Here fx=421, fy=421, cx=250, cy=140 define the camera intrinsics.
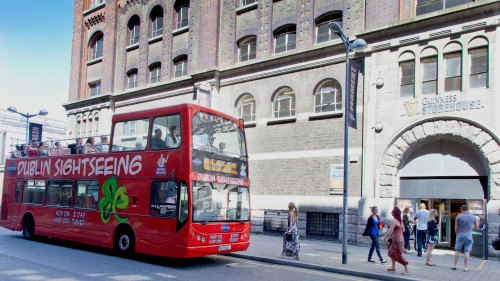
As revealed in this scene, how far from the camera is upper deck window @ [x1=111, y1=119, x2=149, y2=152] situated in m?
11.8

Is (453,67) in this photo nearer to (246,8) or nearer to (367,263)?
(367,263)

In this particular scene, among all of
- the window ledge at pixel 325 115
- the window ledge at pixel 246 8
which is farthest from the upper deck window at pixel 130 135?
the window ledge at pixel 246 8

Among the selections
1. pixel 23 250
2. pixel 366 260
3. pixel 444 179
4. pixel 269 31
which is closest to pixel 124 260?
pixel 23 250

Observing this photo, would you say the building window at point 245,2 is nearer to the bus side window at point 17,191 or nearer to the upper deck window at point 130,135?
the upper deck window at point 130,135

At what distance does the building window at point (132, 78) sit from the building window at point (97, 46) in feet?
14.4

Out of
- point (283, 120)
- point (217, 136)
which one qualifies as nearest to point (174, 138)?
point (217, 136)

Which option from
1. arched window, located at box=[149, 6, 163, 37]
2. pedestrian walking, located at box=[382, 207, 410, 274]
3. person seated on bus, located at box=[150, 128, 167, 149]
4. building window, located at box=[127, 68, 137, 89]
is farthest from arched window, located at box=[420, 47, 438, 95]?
building window, located at box=[127, 68, 137, 89]

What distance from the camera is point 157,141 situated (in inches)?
449

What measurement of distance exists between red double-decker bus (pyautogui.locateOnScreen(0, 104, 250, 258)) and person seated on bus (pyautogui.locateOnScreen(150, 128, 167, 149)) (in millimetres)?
27

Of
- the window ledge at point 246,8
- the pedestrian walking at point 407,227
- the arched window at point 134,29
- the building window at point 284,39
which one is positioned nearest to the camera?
the pedestrian walking at point 407,227

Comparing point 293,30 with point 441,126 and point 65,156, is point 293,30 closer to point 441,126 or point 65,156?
point 441,126

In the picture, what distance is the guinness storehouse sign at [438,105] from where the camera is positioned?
575 inches

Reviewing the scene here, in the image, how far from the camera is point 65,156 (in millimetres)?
14531

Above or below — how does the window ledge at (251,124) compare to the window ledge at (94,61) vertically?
below
